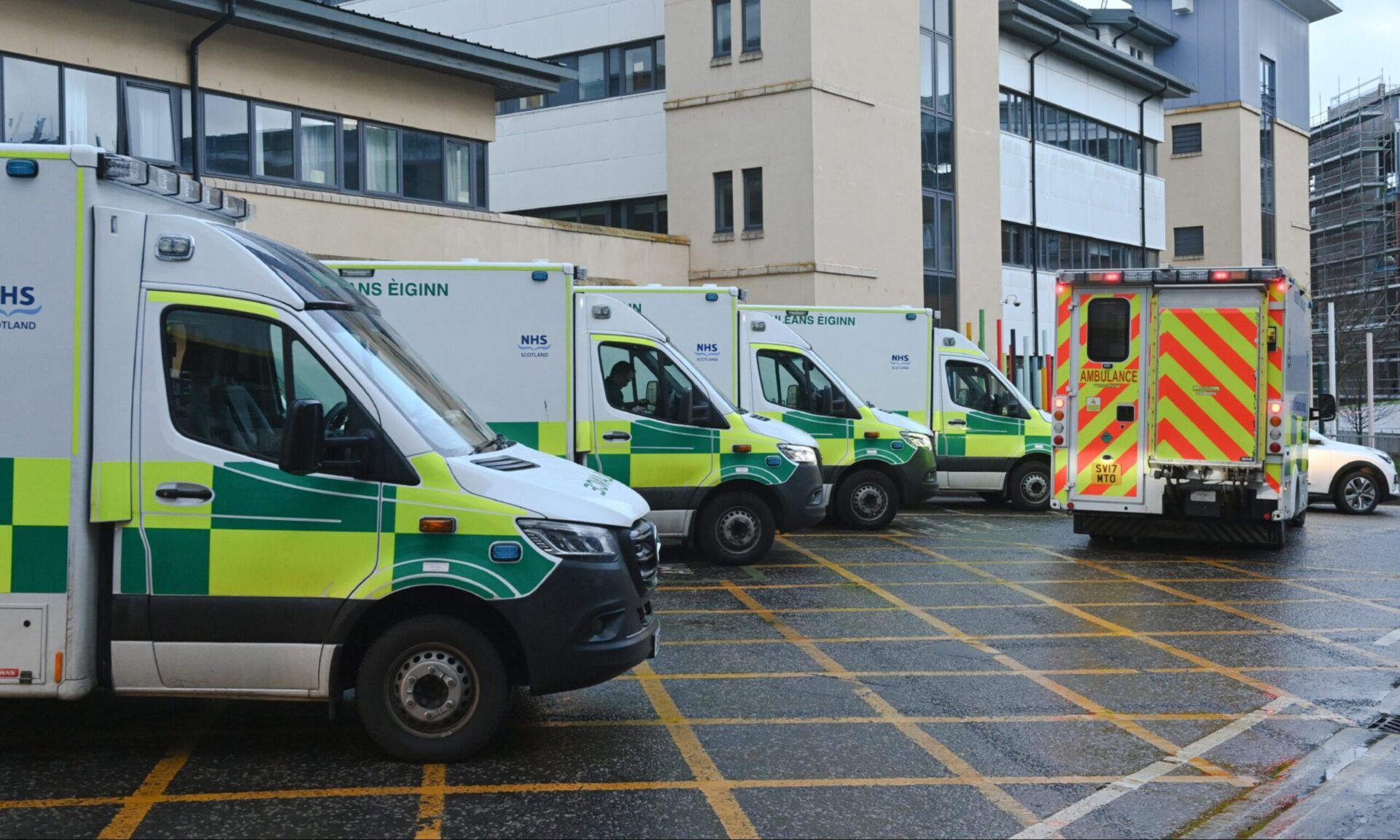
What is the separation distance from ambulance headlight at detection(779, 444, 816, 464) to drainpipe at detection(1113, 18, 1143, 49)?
3921 centimetres

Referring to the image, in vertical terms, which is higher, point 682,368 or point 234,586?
point 682,368

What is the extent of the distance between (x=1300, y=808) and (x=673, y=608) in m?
5.79

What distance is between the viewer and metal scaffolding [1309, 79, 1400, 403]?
6269 cm

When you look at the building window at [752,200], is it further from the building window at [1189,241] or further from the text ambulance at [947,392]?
the building window at [1189,241]

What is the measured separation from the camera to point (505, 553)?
633 cm

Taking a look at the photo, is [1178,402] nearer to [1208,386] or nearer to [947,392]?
[1208,386]

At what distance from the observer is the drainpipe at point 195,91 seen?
63.4ft

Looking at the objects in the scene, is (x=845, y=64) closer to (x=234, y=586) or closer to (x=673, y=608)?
(x=673, y=608)

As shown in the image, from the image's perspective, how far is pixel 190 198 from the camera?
7.24 m

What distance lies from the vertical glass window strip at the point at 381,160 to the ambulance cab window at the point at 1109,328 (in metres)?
12.4

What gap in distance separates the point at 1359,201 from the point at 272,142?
203 feet

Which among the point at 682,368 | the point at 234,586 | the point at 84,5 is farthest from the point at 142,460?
the point at 84,5

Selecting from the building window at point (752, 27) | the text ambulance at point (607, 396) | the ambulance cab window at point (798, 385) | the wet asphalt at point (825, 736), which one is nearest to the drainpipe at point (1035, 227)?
the building window at point (752, 27)

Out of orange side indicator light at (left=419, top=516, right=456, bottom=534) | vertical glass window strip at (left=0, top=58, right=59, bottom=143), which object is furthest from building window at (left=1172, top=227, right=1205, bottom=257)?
orange side indicator light at (left=419, top=516, right=456, bottom=534)
